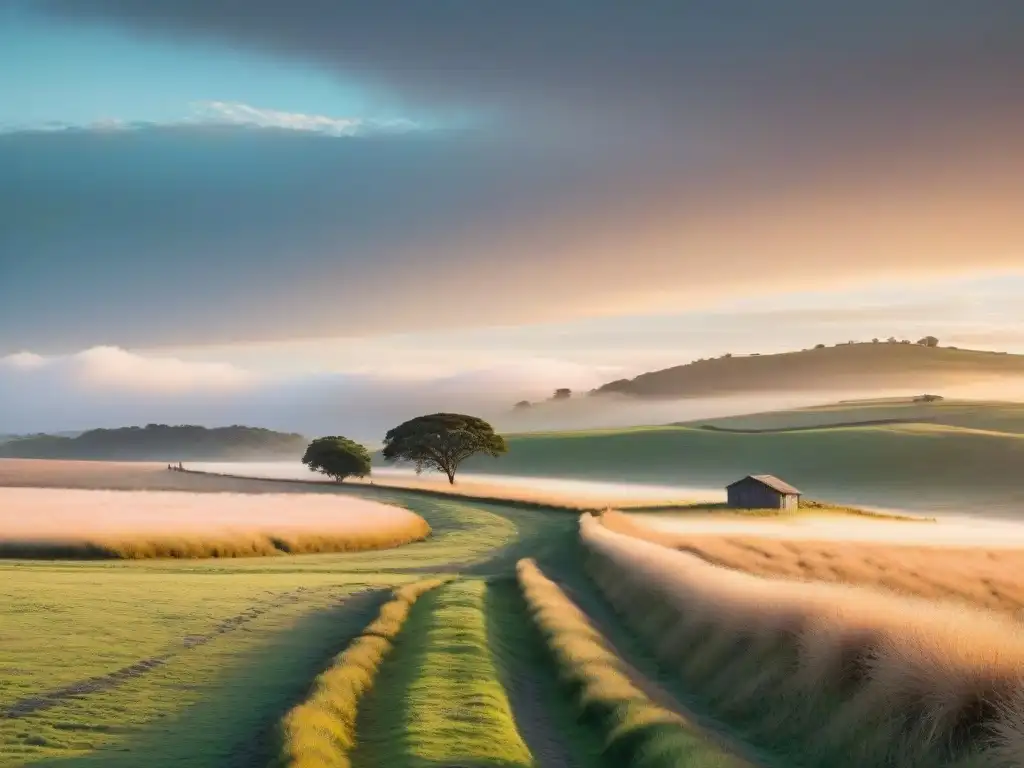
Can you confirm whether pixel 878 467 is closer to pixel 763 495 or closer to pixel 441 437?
pixel 441 437

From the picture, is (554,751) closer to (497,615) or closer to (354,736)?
(354,736)

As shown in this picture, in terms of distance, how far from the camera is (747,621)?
21516mm

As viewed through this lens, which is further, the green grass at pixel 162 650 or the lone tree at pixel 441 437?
the lone tree at pixel 441 437

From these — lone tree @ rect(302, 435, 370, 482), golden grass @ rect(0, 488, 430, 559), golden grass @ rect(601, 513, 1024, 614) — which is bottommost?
golden grass @ rect(601, 513, 1024, 614)

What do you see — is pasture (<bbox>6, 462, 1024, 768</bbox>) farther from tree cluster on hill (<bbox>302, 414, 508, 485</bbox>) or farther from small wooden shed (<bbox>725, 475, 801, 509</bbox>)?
tree cluster on hill (<bbox>302, 414, 508, 485</bbox>)

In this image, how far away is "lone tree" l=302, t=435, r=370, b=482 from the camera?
134 m

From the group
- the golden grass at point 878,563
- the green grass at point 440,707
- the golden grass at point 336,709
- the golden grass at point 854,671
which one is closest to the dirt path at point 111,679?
Result: the golden grass at point 336,709

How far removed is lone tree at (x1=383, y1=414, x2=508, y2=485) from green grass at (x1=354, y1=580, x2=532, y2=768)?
10119cm

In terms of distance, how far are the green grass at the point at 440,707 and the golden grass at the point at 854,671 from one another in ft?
13.1

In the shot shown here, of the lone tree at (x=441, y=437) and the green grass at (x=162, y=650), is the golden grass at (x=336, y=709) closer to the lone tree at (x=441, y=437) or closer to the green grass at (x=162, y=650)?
the green grass at (x=162, y=650)

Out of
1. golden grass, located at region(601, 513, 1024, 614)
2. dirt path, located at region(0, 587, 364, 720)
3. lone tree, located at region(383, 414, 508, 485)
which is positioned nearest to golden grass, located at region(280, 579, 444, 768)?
dirt path, located at region(0, 587, 364, 720)

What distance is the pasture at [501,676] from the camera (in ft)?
46.5

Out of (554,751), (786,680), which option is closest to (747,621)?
(786,680)

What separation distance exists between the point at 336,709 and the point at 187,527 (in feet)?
141
